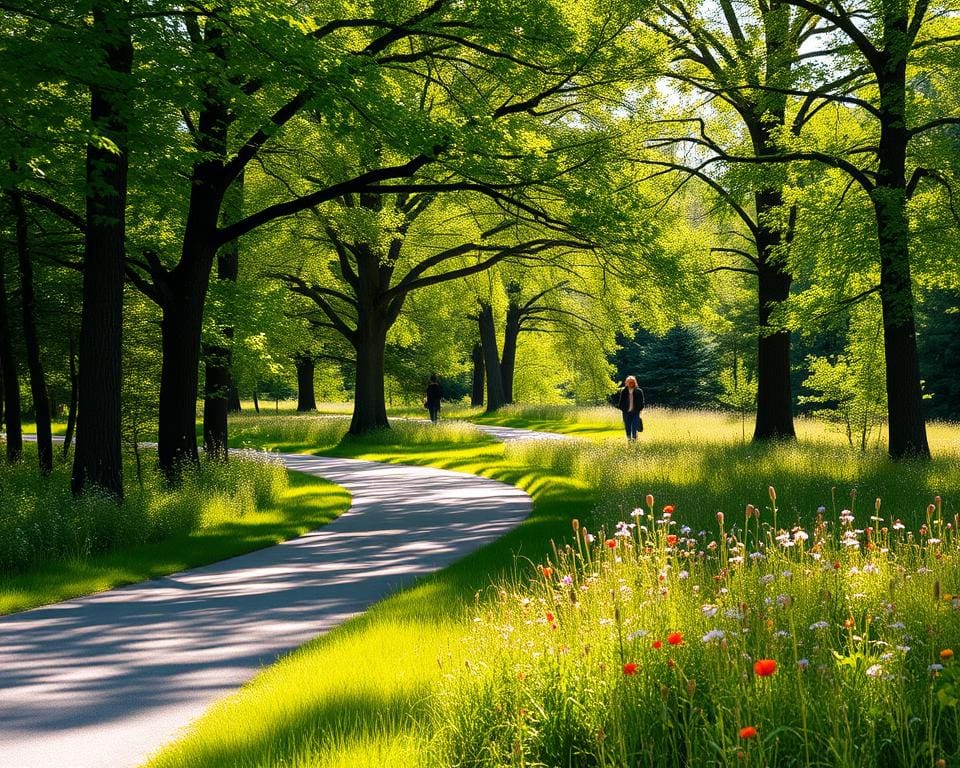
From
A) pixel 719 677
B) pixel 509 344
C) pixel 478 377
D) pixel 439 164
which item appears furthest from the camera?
pixel 478 377

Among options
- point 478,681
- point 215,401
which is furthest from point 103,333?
point 478,681

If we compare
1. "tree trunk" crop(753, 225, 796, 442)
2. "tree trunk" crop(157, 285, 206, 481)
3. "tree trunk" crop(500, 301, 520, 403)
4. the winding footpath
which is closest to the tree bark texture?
"tree trunk" crop(753, 225, 796, 442)

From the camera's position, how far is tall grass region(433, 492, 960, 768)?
3.62 m

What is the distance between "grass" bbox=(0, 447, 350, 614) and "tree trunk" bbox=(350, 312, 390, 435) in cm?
1435

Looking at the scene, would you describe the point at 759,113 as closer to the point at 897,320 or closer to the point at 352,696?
the point at 897,320

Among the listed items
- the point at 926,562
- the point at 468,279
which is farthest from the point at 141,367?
the point at 468,279

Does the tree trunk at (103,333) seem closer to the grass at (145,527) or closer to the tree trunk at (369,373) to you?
the grass at (145,527)

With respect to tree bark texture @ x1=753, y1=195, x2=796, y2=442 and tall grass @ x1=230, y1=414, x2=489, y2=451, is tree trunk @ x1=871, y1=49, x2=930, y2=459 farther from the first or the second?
tall grass @ x1=230, y1=414, x2=489, y2=451

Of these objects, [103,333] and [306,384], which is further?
[306,384]

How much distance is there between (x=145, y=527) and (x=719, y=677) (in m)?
10.2

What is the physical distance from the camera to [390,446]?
29.9m

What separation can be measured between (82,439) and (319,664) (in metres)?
8.53

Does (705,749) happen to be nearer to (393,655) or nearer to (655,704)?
(655,704)

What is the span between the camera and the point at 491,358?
46.4 metres
